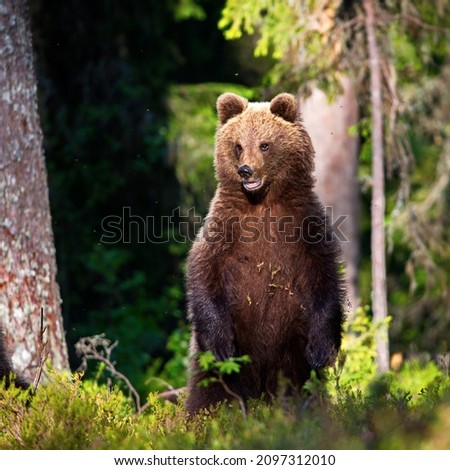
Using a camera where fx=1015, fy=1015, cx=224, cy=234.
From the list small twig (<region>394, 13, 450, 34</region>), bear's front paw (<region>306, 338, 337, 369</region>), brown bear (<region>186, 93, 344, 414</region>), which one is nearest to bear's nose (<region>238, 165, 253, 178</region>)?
brown bear (<region>186, 93, 344, 414</region>)

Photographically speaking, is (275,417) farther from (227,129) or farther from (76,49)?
(76,49)

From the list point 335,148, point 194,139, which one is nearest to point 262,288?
point 335,148

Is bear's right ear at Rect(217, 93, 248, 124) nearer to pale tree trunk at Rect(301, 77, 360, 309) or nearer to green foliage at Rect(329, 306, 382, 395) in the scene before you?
green foliage at Rect(329, 306, 382, 395)

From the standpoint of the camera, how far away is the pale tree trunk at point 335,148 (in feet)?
39.9

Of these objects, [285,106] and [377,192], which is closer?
[285,106]

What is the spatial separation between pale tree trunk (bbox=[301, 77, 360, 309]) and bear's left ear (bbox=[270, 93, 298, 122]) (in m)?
4.28

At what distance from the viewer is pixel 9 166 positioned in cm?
785

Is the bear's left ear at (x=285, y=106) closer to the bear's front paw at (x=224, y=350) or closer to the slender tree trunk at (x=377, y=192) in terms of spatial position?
the bear's front paw at (x=224, y=350)

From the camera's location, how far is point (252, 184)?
24.0ft

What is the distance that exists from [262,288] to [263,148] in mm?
1075

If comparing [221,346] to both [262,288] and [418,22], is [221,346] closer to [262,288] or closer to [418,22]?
[262,288]

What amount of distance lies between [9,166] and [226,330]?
2172 mm

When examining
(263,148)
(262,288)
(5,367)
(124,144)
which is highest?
(263,148)

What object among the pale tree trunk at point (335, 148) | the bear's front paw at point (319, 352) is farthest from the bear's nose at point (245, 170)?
the pale tree trunk at point (335, 148)
